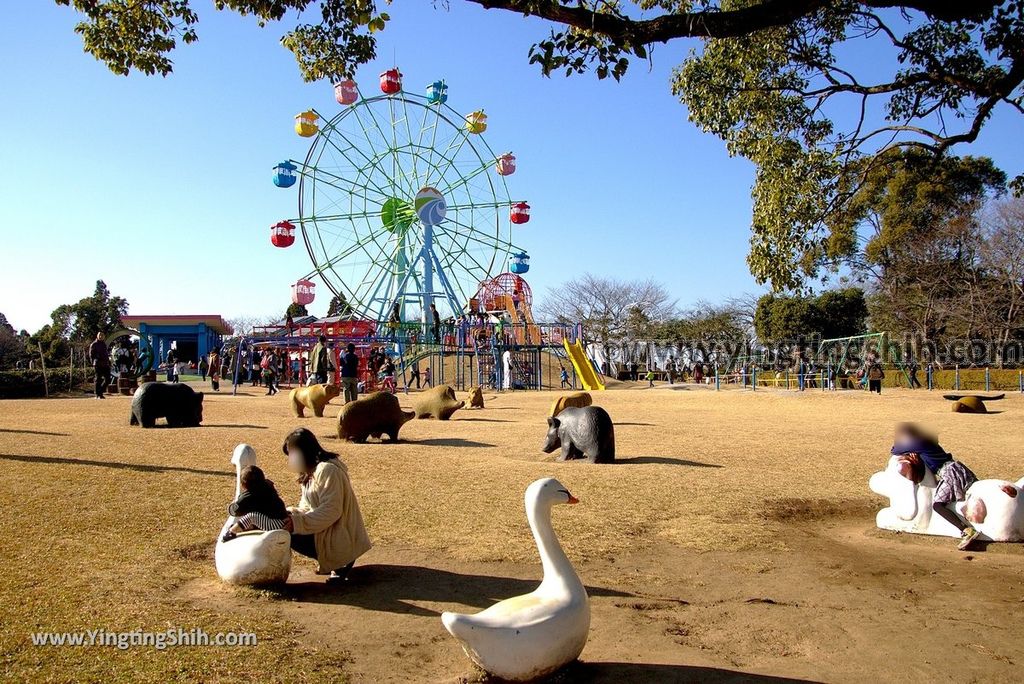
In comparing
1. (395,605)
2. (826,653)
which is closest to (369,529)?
(395,605)

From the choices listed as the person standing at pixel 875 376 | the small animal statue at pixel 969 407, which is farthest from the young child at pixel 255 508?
the person standing at pixel 875 376

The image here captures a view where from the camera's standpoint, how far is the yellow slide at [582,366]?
Answer: 97.9 feet

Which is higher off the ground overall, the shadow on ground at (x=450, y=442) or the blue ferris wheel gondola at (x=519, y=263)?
the blue ferris wheel gondola at (x=519, y=263)

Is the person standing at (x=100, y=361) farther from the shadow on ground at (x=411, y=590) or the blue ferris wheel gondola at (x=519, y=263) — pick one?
the blue ferris wheel gondola at (x=519, y=263)

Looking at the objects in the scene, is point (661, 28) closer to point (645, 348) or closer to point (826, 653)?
point (826, 653)

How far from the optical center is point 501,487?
340 inches

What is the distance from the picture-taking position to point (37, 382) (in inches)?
958

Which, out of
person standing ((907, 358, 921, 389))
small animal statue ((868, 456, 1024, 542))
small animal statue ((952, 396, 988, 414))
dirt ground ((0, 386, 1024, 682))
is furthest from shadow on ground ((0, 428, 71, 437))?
person standing ((907, 358, 921, 389))

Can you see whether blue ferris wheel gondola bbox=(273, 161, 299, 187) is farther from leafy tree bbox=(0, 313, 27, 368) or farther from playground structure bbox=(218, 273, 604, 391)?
leafy tree bbox=(0, 313, 27, 368)

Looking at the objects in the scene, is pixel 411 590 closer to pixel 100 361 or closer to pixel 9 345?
pixel 100 361

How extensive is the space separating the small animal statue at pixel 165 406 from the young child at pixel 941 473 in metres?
10.2

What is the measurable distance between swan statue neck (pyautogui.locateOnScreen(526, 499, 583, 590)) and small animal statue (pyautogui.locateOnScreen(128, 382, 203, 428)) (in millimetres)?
9839

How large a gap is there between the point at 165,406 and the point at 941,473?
420 inches

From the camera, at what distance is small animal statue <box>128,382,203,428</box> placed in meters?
12.3
